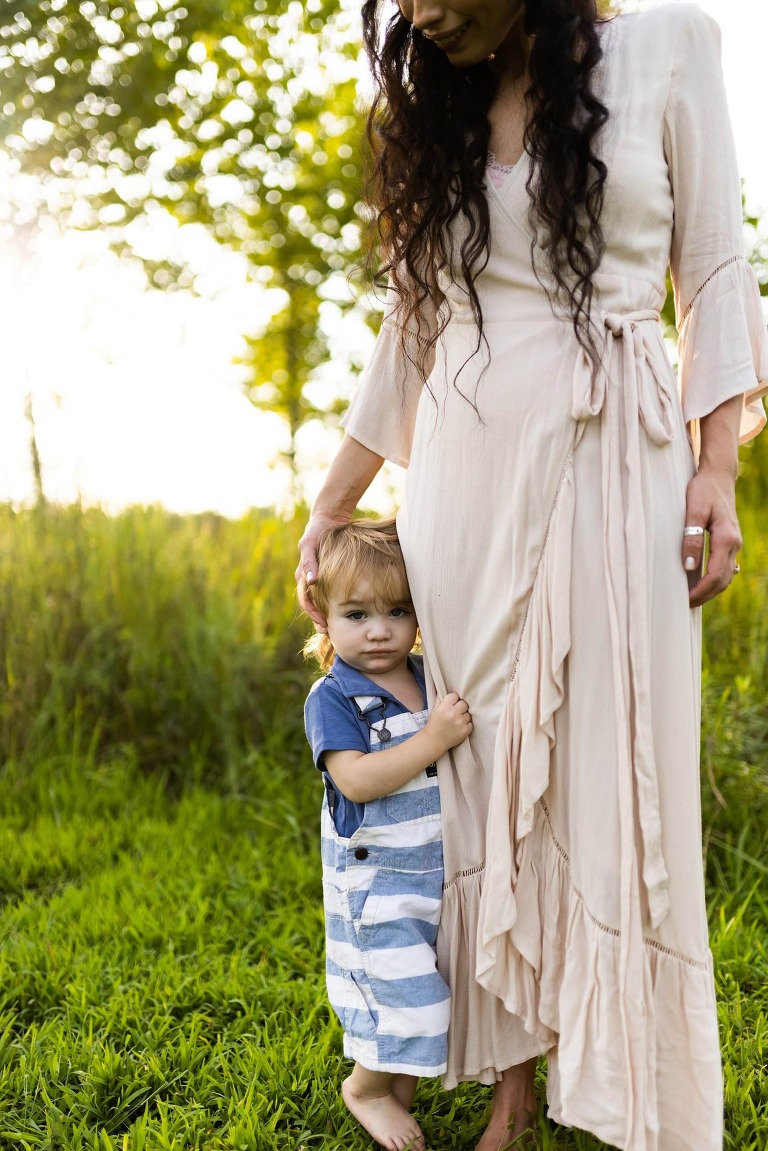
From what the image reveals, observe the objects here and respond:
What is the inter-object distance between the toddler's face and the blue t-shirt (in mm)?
36

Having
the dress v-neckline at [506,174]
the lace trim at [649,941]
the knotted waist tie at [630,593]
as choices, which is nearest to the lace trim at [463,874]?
the lace trim at [649,941]

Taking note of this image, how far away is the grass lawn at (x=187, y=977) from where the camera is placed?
2008 mm

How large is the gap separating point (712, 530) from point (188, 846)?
2.18m

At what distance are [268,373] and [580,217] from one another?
29.7 ft

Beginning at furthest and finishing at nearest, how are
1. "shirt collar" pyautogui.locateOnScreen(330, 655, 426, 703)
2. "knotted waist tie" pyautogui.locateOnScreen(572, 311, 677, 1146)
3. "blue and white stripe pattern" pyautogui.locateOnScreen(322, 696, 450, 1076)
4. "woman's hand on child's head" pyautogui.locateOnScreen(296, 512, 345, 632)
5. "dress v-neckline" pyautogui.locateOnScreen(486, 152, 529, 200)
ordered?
"woman's hand on child's head" pyautogui.locateOnScreen(296, 512, 345, 632), "shirt collar" pyautogui.locateOnScreen(330, 655, 426, 703), "blue and white stripe pattern" pyautogui.locateOnScreen(322, 696, 450, 1076), "dress v-neckline" pyautogui.locateOnScreen(486, 152, 529, 200), "knotted waist tie" pyautogui.locateOnScreen(572, 311, 677, 1146)

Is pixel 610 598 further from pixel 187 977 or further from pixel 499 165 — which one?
pixel 187 977

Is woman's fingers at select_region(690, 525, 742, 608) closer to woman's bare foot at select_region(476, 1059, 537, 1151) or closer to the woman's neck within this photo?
the woman's neck

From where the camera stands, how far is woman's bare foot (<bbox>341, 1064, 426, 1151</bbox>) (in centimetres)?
190

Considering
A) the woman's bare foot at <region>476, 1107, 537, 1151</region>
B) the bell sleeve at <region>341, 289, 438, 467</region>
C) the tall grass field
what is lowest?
the woman's bare foot at <region>476, 1107, 537, 1151</region>

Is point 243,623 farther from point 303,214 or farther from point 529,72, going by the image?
point 303,214

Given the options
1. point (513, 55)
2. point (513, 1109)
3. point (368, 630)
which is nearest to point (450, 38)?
point (513, 55)

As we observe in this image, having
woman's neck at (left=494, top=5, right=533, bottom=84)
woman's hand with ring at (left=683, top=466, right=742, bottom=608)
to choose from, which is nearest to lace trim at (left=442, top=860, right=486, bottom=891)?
woman's hand with ring at (left=683, top=466, right=742, bottom=608)

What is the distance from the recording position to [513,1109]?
1924 mm

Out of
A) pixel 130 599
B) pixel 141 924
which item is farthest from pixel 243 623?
pixel 141 924
